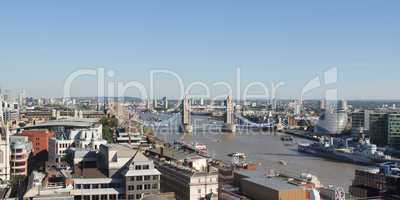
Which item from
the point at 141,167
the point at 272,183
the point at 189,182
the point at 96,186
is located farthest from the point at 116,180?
the point at 272,183

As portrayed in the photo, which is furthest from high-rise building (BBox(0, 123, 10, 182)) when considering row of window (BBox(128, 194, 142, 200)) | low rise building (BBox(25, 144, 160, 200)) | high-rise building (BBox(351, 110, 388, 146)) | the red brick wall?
high-rise building (BBox(351, 110, 388, 146))

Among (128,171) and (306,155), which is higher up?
(128,171)

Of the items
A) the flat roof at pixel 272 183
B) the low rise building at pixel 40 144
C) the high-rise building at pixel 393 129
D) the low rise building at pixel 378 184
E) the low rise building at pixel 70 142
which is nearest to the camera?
the flat roof at pixel 272 183

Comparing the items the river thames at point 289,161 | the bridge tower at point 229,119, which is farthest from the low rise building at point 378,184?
the bridge tower at point 229,119

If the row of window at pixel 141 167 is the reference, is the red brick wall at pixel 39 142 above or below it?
below

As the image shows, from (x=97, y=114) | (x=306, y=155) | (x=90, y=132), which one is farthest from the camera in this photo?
(x=97, y=114)

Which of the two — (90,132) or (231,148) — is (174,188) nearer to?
(90,132)

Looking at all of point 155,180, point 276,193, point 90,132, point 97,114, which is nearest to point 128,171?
point 155,180

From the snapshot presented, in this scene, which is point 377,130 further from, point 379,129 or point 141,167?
point 141,167

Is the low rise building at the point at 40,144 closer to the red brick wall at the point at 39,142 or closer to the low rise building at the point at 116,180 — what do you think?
the red brick wall at the point at 39,142

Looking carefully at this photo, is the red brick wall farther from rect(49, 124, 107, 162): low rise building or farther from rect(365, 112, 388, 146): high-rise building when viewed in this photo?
rect(365, 112, 388, 146): high-rise building

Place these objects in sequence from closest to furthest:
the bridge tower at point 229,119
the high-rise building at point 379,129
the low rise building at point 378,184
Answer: the low rise building at point 378,184 < the high-rise building at point 379,129 < the bridge tower at point 229,119
